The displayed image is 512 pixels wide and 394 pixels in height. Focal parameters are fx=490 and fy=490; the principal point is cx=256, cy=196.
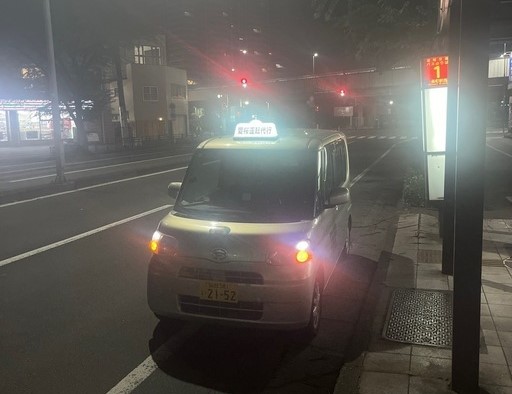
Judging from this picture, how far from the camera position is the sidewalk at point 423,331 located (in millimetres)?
3811

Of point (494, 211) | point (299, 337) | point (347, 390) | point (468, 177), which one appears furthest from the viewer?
point (494, 211)

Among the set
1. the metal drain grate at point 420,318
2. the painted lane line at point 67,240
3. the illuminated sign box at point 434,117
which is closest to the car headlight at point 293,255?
the metal drain grate at point 420,318

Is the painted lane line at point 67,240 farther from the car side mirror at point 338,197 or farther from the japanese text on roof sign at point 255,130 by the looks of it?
the car side mirror at point 338,197

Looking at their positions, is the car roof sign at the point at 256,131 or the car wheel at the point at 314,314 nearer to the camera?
the car wheel at the point at 314,314

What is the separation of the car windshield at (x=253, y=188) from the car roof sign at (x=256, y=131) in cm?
23

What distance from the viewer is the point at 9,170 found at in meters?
24.0

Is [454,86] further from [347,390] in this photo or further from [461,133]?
[347,390]

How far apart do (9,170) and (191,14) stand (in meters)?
112

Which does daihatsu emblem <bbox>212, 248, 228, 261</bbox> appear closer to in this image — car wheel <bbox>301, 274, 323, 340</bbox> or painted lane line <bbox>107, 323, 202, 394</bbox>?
car wheel <bbox>301, 274, 323, 340</bbox>

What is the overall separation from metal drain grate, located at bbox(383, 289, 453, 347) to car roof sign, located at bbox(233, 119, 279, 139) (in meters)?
2.37

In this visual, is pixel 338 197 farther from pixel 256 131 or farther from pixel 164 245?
pixel 164 245

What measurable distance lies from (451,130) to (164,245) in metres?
3.67

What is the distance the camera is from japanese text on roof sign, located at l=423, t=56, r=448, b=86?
789cm

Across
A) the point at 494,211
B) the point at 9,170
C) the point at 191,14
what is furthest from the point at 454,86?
the point at 191,14
